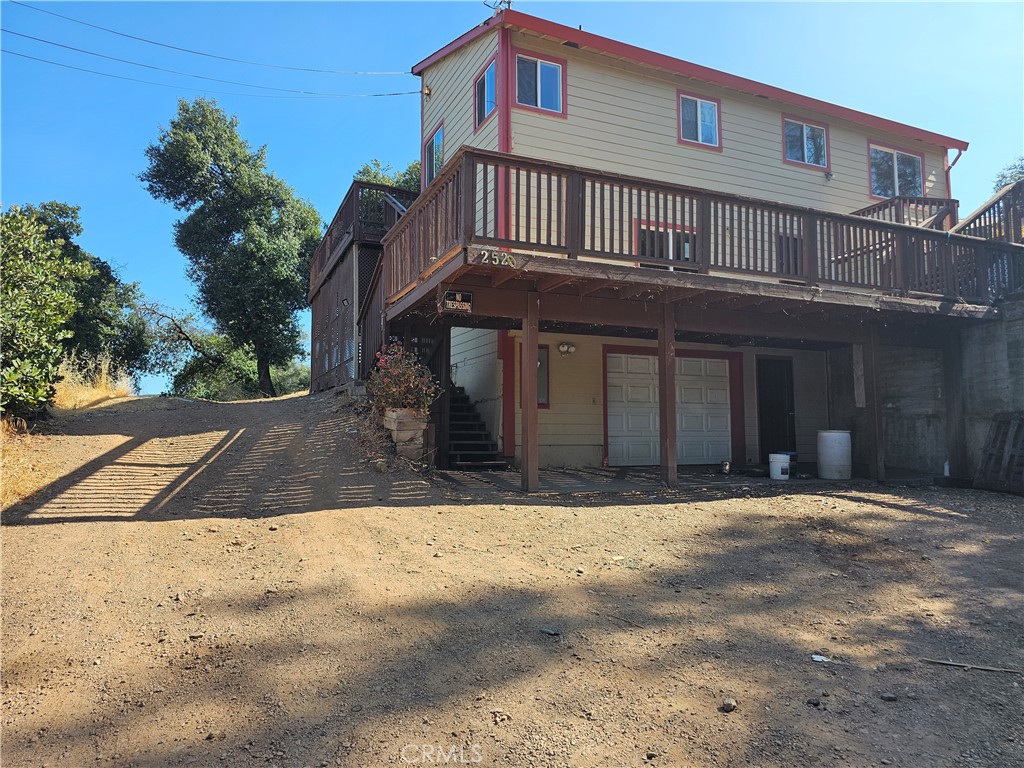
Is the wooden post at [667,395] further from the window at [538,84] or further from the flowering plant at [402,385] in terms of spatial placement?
the window at [538,84]

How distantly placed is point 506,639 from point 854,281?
7.72 meters

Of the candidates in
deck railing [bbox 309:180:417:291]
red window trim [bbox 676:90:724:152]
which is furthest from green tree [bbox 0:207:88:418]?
red window trim [bbox 676:90:724:152]

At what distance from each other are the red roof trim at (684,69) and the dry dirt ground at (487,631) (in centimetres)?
752

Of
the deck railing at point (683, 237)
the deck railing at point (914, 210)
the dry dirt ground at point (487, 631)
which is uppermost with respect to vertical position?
the deck railing at point (914, 210)

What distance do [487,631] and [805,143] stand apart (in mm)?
12521

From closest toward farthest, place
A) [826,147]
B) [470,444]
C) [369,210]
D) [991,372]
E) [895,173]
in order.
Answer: [991,372], [470,444], [826,147], [369,210], [895,173]

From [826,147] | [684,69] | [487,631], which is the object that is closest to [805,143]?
[826,147]

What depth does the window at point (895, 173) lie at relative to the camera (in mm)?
12938

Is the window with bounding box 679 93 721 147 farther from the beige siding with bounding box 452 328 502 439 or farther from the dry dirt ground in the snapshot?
the dry dirt ground

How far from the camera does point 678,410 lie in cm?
1144

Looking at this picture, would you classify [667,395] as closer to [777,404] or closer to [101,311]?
[777,404]

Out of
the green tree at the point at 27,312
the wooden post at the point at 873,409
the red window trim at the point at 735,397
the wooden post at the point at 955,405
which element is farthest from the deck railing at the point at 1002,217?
the green tree at the point at 27,312

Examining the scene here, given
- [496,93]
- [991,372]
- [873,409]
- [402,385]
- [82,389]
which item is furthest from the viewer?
[82,389]

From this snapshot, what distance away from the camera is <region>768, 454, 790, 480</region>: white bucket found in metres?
9.43
